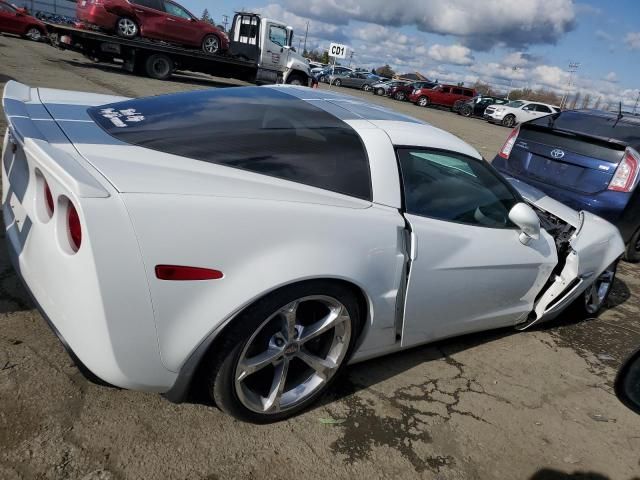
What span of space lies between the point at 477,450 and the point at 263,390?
106 cm

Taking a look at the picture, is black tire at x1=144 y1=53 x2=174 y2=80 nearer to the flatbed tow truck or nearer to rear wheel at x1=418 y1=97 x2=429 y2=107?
the flatbed tow truck

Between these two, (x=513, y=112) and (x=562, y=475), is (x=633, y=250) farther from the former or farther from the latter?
(x=513, y=112)

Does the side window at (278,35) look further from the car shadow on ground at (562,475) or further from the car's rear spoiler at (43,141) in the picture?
the car shadow on ground at (562,475)

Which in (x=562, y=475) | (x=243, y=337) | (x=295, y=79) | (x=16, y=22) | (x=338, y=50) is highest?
(x=338, y=50)

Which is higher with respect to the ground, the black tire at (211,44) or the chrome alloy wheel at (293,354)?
the black tire at (211,44)

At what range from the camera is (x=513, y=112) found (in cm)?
2745

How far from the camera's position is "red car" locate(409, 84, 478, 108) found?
3166 cm

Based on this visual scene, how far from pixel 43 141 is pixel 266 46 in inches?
647

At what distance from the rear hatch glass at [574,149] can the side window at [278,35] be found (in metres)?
13.4

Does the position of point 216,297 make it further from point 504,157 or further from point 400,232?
point 504,157

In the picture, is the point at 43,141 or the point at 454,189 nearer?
the point at 43,141

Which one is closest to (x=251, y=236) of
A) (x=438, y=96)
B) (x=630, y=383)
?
(x=630, y=383)

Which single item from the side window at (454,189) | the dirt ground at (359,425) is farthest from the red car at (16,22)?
the side window at (454,189)

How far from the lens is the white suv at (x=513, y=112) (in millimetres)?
27422
